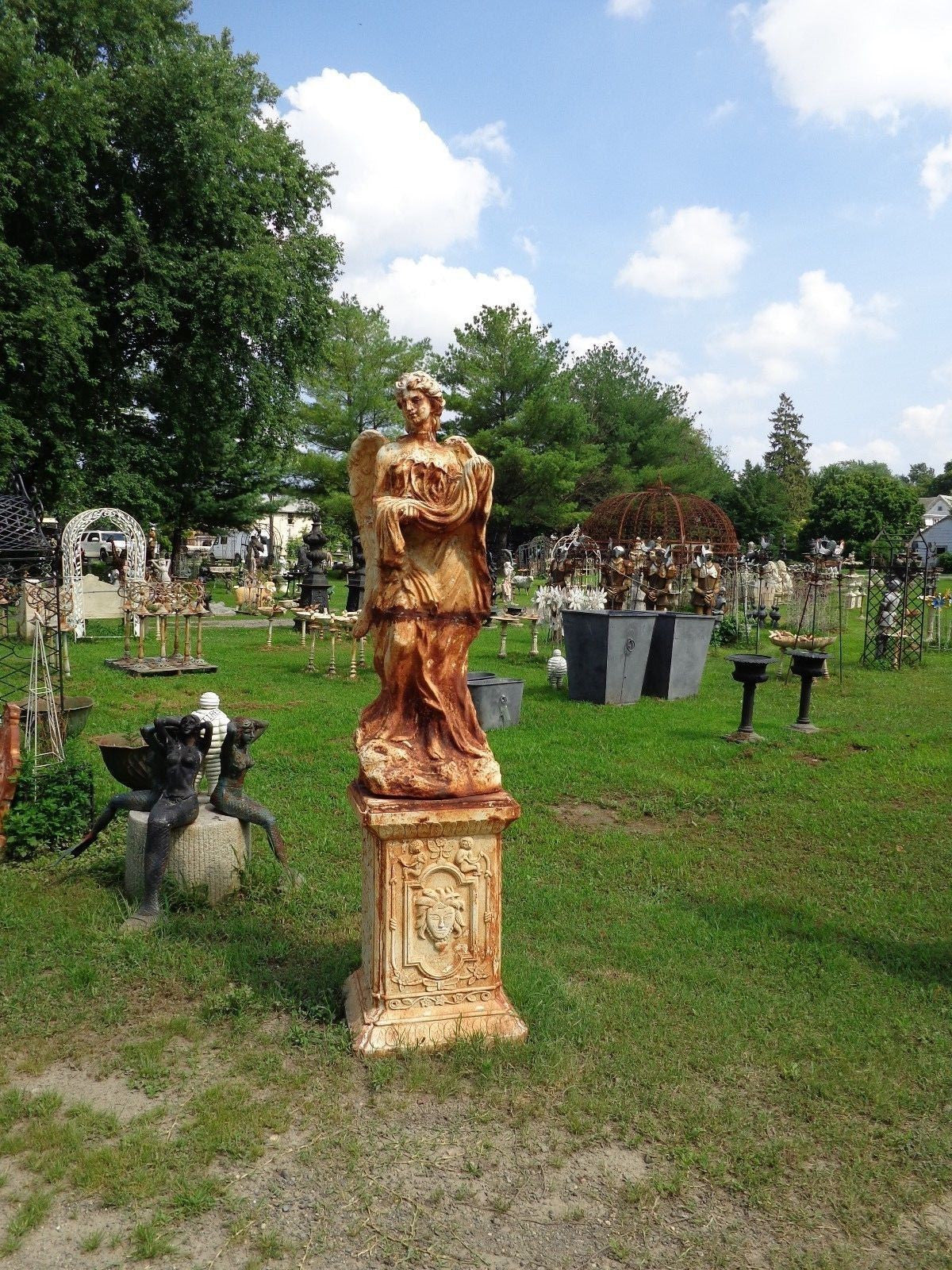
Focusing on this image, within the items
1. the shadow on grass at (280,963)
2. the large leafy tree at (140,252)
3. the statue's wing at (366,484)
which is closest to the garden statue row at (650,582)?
the large leafy tree at (140,252)

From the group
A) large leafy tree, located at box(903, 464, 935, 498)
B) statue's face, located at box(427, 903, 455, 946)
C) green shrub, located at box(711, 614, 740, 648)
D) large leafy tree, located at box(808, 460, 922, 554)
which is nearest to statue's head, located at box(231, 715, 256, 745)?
statue's face, located at box(427, 903, 455, 946)

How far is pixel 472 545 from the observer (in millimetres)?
4266

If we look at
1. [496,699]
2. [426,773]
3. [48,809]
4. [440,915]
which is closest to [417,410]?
[426,773]

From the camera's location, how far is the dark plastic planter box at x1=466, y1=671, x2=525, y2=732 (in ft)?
34.0

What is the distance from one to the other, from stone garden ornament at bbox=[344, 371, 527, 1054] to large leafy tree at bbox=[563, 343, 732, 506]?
38.6m

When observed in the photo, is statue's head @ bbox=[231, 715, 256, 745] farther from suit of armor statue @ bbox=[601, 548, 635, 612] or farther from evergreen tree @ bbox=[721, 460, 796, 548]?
evergreen tree @ bbox=[721, 460, 796, 548]

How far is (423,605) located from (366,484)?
0.71 meters

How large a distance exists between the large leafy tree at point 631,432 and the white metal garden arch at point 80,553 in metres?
26.5

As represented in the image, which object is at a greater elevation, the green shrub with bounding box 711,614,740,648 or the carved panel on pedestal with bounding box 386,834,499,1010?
the green shrub with bounding box 711,614,740,648

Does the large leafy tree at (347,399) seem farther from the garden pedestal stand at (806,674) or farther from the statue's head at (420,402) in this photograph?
the statue's head at (420,402)

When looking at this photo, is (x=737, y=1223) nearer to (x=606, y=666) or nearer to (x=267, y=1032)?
(x=267, y=1032)

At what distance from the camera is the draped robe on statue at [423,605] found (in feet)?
13.5

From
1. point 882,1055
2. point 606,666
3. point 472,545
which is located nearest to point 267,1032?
point 472,545

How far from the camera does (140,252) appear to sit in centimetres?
1998
